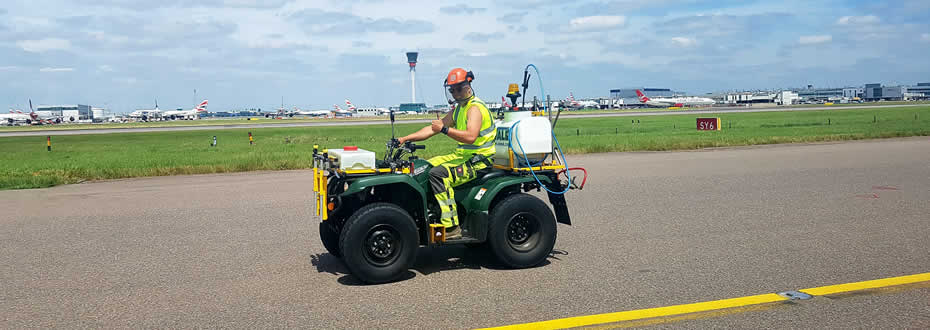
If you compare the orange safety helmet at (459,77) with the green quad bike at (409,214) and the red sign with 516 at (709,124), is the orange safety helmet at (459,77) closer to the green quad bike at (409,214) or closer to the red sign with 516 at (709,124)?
the green quad bike at (409,214)

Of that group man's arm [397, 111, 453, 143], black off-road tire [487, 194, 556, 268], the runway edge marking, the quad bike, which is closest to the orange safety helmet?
man's arm [397, 111, 453, 143]

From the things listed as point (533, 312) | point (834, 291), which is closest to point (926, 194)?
point (834, 291)

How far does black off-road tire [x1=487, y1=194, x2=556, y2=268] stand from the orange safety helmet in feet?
3.73

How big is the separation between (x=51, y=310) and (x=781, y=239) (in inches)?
271

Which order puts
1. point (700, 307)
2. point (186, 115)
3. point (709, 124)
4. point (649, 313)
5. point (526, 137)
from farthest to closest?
point (186, 115)
point (709, 124)
point (526, 137)
point (700, 307)
point (649, 313)

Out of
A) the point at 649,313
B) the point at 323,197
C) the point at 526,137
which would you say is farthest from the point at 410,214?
the point at 649,313

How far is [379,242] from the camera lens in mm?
5691

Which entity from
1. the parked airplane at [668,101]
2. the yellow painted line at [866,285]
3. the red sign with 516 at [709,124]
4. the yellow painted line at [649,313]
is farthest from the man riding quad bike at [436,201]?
the parked airplane at [668,101]

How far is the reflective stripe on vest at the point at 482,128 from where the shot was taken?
6168mm

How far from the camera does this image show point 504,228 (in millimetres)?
6094

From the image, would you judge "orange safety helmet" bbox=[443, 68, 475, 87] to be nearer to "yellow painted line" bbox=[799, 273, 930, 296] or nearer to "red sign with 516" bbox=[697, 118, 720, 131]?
"yellow painted line" bbox=[799, 273, 930, 296]

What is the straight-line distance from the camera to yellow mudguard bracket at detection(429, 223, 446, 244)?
239 inches

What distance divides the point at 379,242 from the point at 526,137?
5.48 feet

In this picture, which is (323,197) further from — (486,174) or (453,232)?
(486,174)
